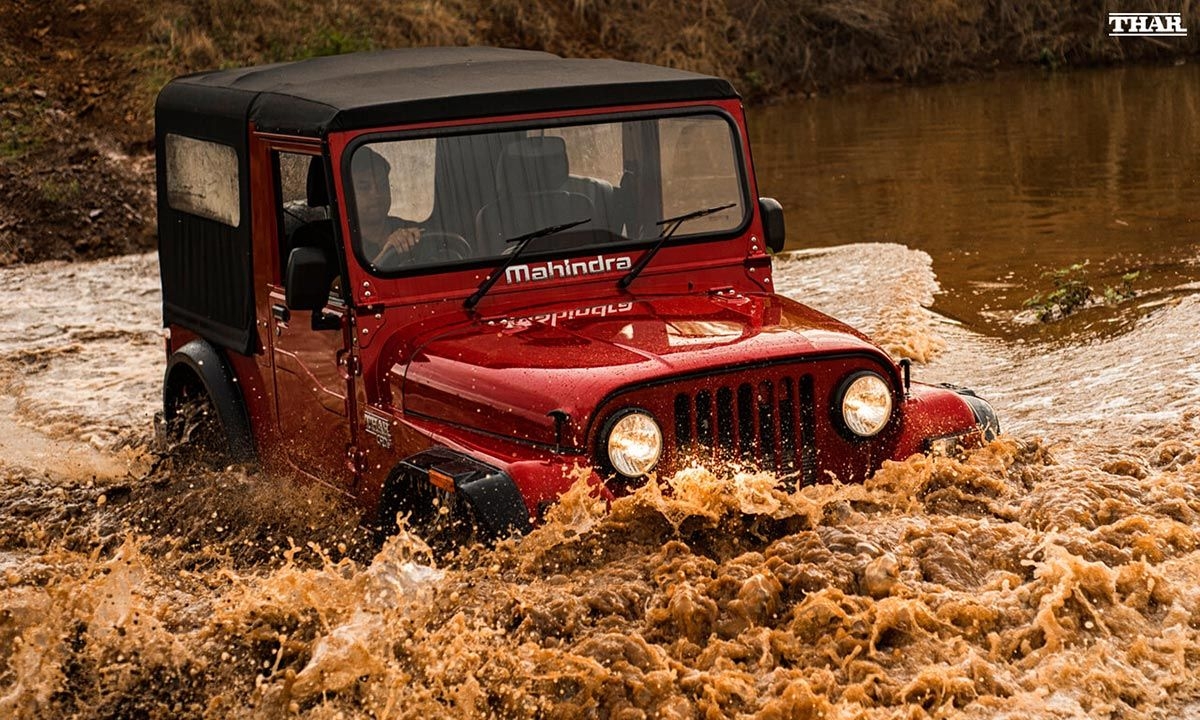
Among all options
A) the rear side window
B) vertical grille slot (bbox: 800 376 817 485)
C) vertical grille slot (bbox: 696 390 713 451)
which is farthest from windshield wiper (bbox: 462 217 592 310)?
the rear side window

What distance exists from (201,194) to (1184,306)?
6.85 metres

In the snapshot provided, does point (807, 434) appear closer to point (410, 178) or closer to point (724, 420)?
point (724, 420)

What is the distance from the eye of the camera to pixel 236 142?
21.7 ft

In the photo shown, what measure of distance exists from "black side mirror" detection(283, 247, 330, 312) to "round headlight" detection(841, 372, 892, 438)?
188cm

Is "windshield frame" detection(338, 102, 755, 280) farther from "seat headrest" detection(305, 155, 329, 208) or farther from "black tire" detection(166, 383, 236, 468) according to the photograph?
"black tire" detection(166, 383, 236, 468)

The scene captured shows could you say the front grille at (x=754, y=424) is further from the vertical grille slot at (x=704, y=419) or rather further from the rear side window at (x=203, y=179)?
the rear side window at (x=203, y=179)

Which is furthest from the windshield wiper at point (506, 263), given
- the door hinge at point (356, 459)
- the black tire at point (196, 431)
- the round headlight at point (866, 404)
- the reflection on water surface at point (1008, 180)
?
the reflection on water surface at point (1008, 180)

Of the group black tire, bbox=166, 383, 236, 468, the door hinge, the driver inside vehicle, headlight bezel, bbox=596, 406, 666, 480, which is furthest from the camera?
black tire, bbox=166, 383, 236, 468

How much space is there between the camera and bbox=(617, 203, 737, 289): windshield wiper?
607 cm

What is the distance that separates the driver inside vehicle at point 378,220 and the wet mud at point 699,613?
1.03 m

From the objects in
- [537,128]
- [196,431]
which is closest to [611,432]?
[537,128]

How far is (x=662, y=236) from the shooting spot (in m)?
6.18

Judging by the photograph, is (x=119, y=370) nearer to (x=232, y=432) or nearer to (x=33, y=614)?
(x=232, y=432)

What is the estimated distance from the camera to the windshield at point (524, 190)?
5766 mm
